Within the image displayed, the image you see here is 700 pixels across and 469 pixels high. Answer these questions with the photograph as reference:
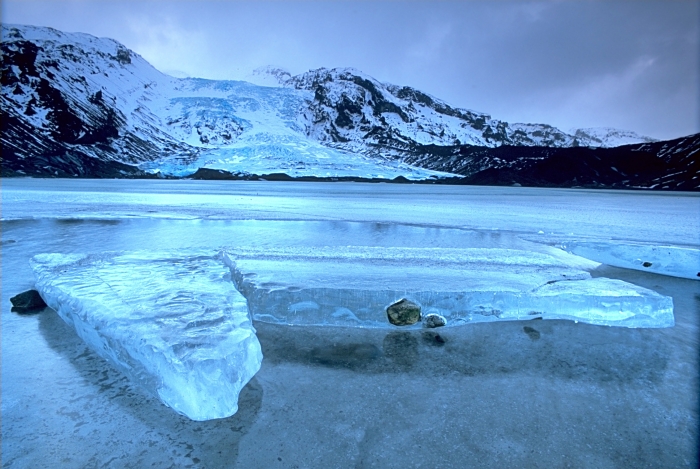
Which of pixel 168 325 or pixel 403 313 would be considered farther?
pixel 403 313

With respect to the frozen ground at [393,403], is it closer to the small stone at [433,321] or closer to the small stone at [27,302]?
the small stone at [27,302]

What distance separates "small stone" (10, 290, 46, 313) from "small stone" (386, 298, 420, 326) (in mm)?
3508

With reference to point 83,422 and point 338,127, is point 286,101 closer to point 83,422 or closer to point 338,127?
point 338,127

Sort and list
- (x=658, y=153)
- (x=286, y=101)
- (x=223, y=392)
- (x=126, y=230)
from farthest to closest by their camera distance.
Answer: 1. (x=286, y=101)
2. (x=658, y=153)
3. (x=126, y=230)
4. (x=223, y=392)

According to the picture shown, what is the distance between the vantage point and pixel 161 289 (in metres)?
3.68

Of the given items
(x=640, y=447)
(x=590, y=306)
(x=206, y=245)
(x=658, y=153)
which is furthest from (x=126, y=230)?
(x=658, y=153)

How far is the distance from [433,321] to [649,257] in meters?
5.10

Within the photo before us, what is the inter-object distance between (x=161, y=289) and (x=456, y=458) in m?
2.99

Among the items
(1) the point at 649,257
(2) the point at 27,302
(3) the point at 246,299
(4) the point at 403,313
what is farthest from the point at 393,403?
(1) the point at 649,257

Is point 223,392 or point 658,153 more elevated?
point 658,153

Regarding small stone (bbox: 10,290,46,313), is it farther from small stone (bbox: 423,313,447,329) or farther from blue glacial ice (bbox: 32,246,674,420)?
small stone (bbox: 423,313,447,329)

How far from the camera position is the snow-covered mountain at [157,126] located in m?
90.6

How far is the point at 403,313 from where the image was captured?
3770 millimetres

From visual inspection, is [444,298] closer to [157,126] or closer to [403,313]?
[403,313]
